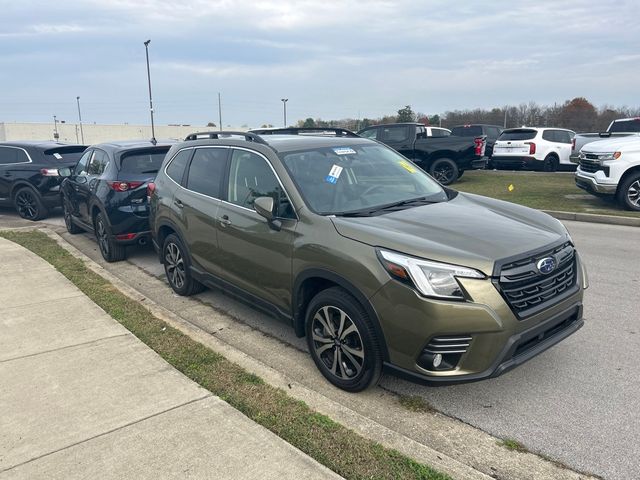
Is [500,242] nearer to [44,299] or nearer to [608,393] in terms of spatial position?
[608,393]

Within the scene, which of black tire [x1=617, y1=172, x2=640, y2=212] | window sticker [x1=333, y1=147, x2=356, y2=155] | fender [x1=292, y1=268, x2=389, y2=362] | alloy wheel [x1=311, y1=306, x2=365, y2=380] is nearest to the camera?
fender [x1=292, y1=268, x2=389, y2=362]

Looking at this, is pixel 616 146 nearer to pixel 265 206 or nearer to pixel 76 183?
pixel 265 206

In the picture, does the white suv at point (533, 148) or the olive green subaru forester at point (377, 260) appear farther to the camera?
the white suv at point (533, 148)

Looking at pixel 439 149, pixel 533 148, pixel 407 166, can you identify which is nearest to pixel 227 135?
pixel 407 166

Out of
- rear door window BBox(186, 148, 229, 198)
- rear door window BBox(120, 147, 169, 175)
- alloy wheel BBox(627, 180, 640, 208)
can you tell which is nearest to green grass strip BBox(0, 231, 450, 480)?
rear door window BBox(186, 148, 229, 198)

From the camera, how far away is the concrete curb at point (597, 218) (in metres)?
9.34

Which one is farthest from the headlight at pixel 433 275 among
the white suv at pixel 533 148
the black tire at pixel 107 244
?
the white suv at pixel 533 148

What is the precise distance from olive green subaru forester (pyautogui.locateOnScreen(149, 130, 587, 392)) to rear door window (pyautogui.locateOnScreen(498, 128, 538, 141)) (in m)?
14.8

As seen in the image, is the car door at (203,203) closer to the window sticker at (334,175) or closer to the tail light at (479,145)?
the window sticker at (334,175)

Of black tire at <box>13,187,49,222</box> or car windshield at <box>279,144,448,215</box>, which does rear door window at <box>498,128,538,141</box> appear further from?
black tire at <box>13,187,49,222</box>

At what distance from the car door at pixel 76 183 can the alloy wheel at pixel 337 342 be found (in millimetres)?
6078

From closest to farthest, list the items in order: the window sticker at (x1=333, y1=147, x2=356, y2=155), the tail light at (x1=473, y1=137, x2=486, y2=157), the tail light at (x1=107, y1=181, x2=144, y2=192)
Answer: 1. the window sticker at (x1=333, y1=147, x2=356, y2=155)
2. the tail light at (x1=107, y1=181, x2=144, y2=192)
3. the tail light at (x1=473, y1=137, x2=486, y2=157)

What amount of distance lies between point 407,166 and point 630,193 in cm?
790

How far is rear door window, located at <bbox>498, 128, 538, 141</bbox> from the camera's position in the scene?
58.5ft
